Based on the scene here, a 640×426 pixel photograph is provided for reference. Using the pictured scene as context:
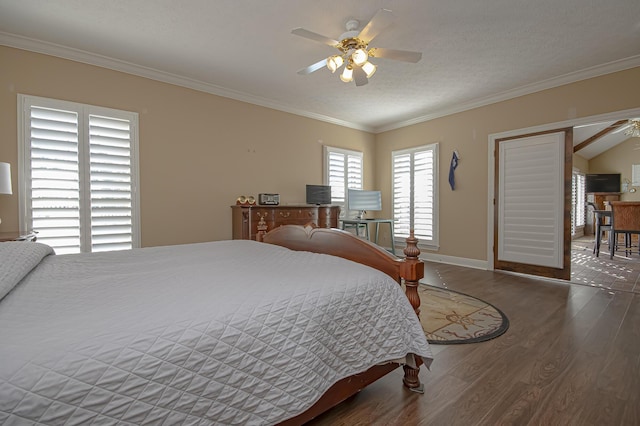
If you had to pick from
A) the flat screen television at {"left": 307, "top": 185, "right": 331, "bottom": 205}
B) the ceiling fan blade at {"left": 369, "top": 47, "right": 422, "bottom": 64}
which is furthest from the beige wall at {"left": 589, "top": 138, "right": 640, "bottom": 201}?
the ceiling fan blade at {"left": 369, "top": 47, "right": 422, "bottom": 64}

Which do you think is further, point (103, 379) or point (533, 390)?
point (533, 390)

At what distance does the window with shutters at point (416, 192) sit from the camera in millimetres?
5211

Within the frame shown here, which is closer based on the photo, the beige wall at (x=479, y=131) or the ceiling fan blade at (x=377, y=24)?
the ceiling fan blade at (x=377, y=24)

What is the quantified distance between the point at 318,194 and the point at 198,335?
395 centimetres

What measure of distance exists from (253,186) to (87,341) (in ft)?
12.2

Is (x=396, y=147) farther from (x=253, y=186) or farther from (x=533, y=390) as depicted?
(x=533, y=390)

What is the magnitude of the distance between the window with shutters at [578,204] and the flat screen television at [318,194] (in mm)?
7267

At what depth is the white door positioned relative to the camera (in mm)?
3801

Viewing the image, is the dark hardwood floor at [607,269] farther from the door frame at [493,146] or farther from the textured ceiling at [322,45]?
the textured ceiling at [322,45]

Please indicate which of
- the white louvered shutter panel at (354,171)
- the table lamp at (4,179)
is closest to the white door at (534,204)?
the white louvered shutter panel at (354,171)

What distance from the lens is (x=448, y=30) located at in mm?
2715

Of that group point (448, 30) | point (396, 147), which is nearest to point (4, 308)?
point (448, 30)

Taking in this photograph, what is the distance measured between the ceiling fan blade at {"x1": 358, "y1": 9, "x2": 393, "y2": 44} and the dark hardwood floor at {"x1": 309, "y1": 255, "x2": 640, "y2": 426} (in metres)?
2.32

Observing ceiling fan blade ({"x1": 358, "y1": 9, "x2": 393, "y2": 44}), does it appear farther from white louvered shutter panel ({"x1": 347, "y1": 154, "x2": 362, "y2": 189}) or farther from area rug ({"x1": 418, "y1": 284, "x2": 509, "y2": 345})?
white louvered shutter panel ({"x1": 347, "y1": 154, "x2": 362, "y2": 189})
